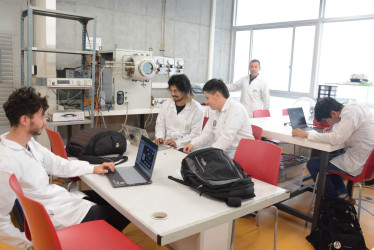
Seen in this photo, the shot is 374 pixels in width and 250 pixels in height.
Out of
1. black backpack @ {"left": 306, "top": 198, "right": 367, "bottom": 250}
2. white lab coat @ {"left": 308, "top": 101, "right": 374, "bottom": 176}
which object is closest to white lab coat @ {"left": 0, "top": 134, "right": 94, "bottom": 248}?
black backpack @ {"left": 306, "top": 198, "right": 367, "bottom": 250}

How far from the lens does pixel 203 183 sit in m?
1.65

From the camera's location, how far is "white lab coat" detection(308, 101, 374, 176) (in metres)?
2.63

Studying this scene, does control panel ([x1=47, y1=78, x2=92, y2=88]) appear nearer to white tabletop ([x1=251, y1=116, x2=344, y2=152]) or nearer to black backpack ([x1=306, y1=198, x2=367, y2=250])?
white tabletop ([x1=251, y1=116, x2=344, y2=152])

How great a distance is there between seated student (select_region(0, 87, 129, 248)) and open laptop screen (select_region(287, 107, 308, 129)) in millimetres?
2109

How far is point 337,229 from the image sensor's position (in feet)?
8.04

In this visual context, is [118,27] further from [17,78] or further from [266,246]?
[266,246]

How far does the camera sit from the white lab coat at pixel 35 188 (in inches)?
58.6

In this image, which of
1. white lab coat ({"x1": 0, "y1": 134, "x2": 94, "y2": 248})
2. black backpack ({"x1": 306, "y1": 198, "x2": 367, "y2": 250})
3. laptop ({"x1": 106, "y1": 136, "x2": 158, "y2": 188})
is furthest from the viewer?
black backpack ({"x1": 306, "y1": 198, "x2": 367, "y2": 250})

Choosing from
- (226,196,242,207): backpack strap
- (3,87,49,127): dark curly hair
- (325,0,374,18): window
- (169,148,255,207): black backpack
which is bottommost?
(226,196,242,207): backpack strap

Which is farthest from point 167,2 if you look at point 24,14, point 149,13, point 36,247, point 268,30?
point 36,247

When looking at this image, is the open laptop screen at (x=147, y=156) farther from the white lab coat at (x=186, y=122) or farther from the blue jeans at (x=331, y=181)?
the blue jeans at (x=331, y=181)

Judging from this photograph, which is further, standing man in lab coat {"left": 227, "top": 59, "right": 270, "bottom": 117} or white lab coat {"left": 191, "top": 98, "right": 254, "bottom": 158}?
standing man in lab coat {"left": 227, "top": 59, "right": 270, "bottom": 117}

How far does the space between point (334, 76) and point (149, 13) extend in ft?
10.5

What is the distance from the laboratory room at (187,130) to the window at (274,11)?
0.02 metres
